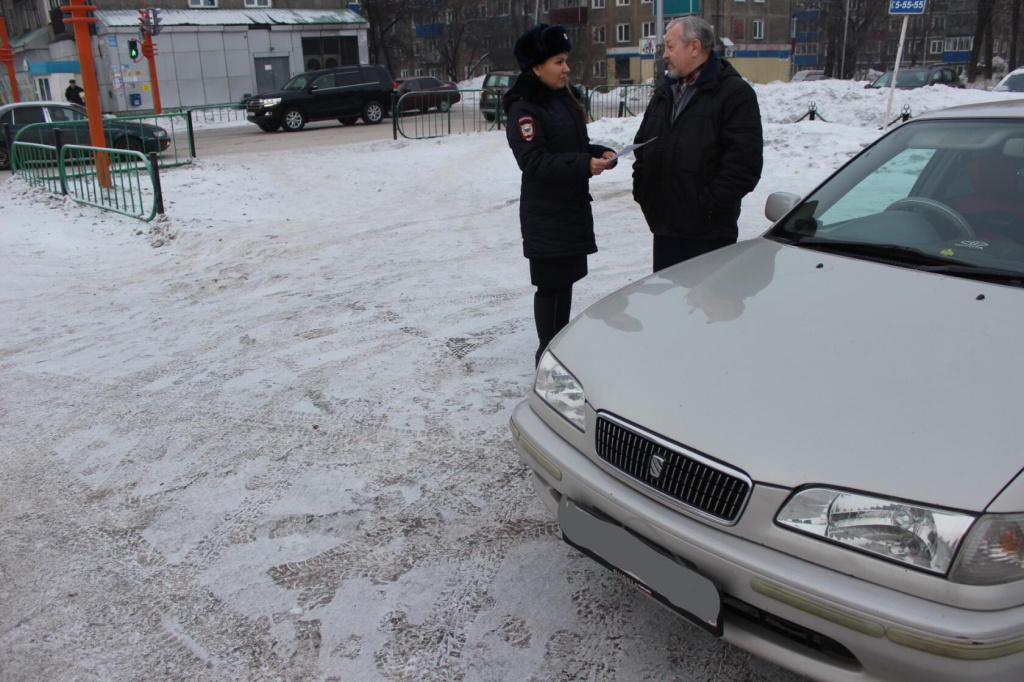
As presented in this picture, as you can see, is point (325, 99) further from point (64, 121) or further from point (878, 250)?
point (878, 250)

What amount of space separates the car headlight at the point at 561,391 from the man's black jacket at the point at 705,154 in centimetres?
154

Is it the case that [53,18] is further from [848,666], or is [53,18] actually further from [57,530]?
[848,666]

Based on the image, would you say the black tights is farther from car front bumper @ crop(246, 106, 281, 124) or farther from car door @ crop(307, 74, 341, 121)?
car door @ crop(307, 74, 341, 121)

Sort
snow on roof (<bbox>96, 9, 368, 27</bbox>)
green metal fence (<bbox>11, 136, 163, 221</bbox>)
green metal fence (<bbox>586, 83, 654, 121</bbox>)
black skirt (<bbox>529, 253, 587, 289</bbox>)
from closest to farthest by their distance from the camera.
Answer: black skirt (<bbox>529, 253, 587, 289</bbox>)
green metal fence (<bbox>11, 136, 163, 221</bbox>)
green metal fence (<bbox>586, 83, 654, 121</bbox>)
snow on roof (<bbox>96, 9, 368, 27</bbox>)

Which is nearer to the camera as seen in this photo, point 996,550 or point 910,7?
point 996,550

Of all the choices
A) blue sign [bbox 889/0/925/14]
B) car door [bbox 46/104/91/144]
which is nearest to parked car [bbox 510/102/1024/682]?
car door [bbox 46/104/91/144]

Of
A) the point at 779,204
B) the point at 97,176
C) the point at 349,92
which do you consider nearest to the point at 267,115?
the point at 349,92

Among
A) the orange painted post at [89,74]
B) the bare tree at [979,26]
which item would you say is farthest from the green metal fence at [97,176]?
the bare tree at [979,26]

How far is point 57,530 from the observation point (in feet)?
10.8

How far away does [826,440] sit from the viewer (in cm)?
195

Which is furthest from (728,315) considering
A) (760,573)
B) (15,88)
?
(15,88)

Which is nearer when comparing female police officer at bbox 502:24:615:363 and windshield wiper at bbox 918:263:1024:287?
windshield wiper at bbox 918:263:1024:287

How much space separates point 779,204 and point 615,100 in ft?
64.5

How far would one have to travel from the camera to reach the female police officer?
12.4ft
